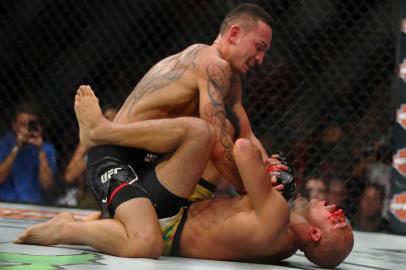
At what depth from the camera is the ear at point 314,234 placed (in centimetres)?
209

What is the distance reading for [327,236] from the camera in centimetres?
208

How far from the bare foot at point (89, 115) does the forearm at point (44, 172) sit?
5.47ft

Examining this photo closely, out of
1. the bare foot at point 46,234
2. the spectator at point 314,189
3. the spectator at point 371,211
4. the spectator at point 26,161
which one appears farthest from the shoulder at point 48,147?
the bare foot at point 46,234

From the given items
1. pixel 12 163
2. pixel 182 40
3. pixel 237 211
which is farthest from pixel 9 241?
pixel 182 40

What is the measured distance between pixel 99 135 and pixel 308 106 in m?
1.76

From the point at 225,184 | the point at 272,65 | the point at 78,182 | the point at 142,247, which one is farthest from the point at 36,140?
the point at 142,247

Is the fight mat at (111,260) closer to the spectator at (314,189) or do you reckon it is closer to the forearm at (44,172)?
the spectator at (314,189)

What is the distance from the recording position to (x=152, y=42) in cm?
400

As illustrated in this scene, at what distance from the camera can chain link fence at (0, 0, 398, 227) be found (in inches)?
149

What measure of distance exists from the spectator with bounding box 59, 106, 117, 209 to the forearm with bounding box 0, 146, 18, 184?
0.27 m

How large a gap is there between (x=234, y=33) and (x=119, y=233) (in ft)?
2.42

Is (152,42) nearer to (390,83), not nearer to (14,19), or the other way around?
(14,19)

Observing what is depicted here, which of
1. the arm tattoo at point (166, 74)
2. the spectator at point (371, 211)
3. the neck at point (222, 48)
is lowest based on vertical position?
the spectator at point (371, 211)

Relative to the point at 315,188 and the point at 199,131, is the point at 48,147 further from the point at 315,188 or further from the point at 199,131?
the point at 199,131
